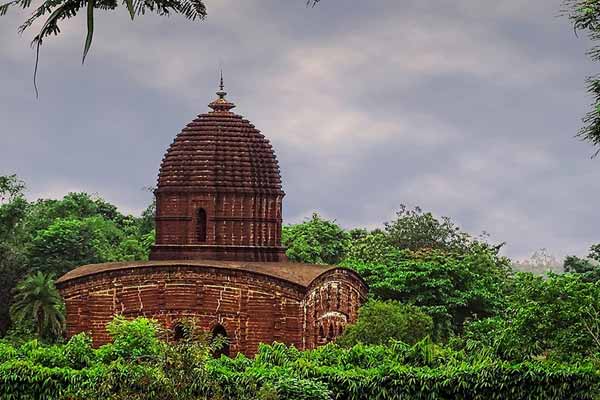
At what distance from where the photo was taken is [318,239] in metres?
59.2

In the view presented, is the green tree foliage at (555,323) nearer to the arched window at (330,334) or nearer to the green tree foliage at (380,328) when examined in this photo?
the green tree foliage at (380,328)

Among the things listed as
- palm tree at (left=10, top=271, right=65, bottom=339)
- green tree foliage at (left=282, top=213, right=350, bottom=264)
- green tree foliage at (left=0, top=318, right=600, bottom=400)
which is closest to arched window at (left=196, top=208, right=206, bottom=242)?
green tree foliage at (left=0, top=318, right=600, bottom=400)

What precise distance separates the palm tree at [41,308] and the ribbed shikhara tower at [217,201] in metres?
10.4

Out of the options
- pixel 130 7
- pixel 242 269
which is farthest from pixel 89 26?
pixel 242 269

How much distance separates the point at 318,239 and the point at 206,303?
25319 millimetres

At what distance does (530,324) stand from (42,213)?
45.1m

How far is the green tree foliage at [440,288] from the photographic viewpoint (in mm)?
42125

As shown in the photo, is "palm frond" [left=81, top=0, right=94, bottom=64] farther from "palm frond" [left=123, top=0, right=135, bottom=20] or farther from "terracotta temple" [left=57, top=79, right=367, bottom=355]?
"terracotta temple" [left=57, top=79, right=367, bottom=355]

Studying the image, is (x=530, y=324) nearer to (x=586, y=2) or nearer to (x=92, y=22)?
(x=586, y=2)

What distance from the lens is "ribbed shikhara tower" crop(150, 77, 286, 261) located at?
36.6 meters

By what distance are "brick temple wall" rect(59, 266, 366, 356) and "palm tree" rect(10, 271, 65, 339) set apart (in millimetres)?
11522

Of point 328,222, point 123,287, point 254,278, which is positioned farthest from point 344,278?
point 328,222

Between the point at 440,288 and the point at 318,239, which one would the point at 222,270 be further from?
the point at 318,239

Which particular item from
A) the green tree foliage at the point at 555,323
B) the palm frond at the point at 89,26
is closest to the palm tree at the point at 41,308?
the green tree foliage at the point at 555,323
